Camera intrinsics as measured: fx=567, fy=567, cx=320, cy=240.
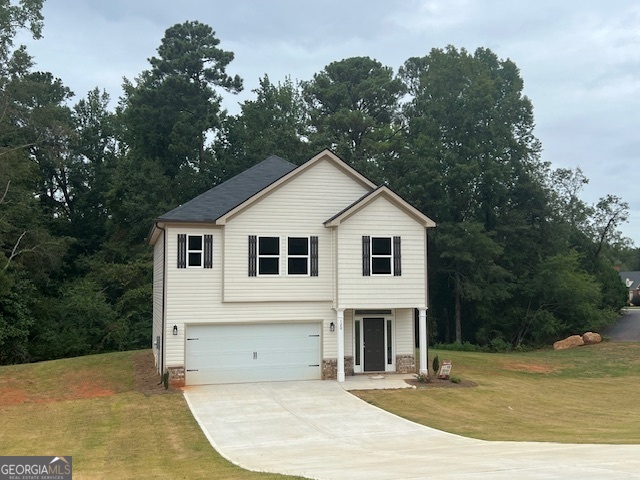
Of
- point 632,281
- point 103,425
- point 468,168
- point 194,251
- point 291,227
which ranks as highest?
point 468,168

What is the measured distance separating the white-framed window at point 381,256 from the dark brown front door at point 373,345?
6.97 feet

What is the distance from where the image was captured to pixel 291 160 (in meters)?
41.9

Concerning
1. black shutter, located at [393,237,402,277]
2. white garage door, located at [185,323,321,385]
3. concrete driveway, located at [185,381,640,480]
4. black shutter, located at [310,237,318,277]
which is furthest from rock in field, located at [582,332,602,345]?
concrete driveway, located at [185,381,640,480]

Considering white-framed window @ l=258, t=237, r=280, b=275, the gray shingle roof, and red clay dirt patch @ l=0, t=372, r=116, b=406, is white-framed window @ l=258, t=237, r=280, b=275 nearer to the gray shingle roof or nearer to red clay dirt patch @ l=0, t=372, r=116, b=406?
the gray shingle roof

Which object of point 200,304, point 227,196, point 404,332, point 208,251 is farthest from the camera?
point 227,196

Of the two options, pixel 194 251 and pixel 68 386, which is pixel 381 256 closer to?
pixel 194 251

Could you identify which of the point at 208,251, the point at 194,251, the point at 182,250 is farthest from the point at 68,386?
the point at 208,251

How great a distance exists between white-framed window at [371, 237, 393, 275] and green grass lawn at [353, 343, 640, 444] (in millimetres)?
4426

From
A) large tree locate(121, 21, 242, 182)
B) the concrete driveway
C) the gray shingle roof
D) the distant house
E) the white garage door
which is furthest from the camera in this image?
the distant house

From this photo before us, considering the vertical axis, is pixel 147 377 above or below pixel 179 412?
above

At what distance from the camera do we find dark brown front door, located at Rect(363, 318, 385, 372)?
2155 centimetres

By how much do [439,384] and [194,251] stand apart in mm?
9768

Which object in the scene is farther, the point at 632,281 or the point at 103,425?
the point at 632,281

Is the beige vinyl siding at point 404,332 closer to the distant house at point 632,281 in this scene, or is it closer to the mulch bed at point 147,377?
the mulch bed at point 147,377
